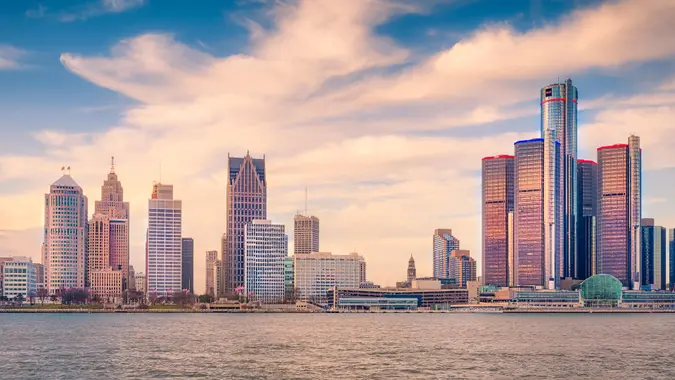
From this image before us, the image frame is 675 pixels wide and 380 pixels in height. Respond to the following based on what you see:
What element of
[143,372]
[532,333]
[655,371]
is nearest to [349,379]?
[143,372]

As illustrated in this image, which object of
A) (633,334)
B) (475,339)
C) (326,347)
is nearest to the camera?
(326,347)

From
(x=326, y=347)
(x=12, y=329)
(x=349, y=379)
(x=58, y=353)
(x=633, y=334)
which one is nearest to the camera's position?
(x=349, y=379)

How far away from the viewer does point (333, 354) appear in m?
114

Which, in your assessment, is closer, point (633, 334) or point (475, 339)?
point (475, 339)

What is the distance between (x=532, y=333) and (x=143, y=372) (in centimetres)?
9371

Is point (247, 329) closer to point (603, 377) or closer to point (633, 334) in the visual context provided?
point (633, 334)

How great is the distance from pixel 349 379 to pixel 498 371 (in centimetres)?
1822

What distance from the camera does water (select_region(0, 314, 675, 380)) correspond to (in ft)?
307

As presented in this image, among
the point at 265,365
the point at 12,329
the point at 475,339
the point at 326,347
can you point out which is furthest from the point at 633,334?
the point at 12,329

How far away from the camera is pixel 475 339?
146 m

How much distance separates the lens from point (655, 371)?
96.7m

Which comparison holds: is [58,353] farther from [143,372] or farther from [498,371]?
[498,371]

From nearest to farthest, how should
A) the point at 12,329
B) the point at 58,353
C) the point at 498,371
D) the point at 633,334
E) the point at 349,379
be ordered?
the point at 349,379 → the point at 498,371 → the point at 58,353 → the point at 633,334 → the point at 12,329

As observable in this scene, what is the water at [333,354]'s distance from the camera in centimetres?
9356
